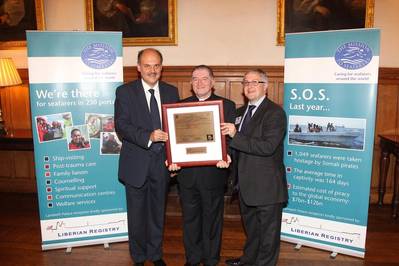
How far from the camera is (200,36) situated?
4.67 metres

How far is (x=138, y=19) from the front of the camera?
466 cm

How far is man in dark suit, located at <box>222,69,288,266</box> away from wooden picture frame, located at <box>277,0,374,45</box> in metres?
2.15

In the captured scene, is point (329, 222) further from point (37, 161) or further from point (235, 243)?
point (37, 161)

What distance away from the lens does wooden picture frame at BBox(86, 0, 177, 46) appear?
4605mm

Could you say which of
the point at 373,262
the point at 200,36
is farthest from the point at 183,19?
the point at 373,262

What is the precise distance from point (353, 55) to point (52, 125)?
2813 millimetres

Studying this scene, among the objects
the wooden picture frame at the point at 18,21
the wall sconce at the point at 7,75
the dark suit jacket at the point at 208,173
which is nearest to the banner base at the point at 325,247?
the dark suit jacket at the point at 208,173

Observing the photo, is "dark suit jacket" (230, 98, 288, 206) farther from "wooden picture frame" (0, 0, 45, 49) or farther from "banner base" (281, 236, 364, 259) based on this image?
"wooden picture frame" (0, 0, 45, 49)

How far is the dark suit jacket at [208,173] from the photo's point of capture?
9.14 ft

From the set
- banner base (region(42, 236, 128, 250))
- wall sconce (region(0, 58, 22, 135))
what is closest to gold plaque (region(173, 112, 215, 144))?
banner base (region(42, 236, 128, 250))

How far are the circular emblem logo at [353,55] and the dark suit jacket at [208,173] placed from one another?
1127 millimetres

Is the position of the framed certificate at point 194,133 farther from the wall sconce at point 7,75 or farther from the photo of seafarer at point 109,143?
the wall sconce at point 7,75

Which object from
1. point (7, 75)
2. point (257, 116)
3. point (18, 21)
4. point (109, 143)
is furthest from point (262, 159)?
point (18, 21)

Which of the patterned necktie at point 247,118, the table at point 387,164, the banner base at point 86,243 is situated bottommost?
the banner base at point 86,243
